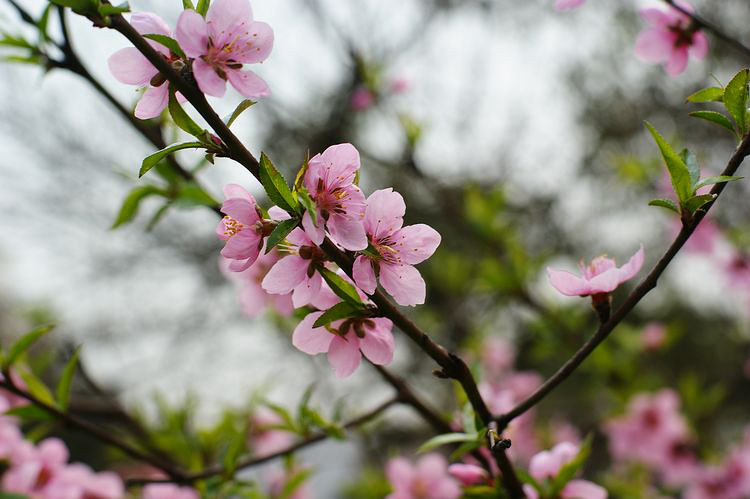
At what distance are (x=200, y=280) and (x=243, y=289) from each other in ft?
14.4

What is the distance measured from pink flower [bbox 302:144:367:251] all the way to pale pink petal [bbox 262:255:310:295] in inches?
1.7

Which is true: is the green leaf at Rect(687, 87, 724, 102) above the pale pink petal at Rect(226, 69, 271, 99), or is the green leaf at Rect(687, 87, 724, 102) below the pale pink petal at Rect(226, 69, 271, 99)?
above

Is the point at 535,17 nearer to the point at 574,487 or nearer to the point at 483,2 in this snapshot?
the point at 483,2

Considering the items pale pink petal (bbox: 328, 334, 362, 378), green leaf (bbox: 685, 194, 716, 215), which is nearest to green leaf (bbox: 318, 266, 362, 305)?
pale pink petal (bbox: 328, 334, 362, 378)

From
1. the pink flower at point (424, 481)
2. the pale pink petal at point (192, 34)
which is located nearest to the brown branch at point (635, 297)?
the pale pink petal at point (192, 34)

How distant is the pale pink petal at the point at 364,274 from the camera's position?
0.51m

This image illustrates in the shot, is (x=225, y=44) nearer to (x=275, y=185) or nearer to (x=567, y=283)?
(x=275, y=185)

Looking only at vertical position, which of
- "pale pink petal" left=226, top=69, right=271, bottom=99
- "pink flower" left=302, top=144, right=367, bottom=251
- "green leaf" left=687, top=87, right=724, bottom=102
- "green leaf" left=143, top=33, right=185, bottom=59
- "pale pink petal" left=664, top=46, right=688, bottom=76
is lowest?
"pink flower" left=302, top=144, right=367, bottom=251

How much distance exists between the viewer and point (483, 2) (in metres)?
4.71

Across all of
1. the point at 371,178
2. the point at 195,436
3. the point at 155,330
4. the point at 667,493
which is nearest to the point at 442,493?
the point at 195,436

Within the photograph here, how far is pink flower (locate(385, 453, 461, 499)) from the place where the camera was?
3.65 ft

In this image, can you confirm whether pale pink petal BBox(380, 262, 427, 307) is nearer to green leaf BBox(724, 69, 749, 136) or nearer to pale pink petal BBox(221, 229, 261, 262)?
pale pink petal BBox(221, 229, 261, 262)

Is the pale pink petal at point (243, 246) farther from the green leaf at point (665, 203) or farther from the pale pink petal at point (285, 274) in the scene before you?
the green leaf at point (665, 203)

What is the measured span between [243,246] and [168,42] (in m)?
0.19
